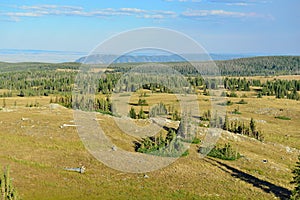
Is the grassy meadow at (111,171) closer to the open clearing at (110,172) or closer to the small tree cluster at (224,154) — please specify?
the open clearing at (110,172)

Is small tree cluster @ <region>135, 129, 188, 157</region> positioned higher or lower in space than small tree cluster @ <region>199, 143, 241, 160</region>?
higher

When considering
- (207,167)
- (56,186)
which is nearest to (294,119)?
(207,167)

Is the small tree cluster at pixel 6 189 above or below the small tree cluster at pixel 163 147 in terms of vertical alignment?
above

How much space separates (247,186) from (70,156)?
20.5 m

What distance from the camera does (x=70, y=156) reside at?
4381 centimetres

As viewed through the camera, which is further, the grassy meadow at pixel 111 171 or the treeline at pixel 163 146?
the treeline at pixel 163 146

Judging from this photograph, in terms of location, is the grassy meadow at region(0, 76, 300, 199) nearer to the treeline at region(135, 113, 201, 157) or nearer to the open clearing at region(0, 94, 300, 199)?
the open clearing at region(0, 94, 300, 199)

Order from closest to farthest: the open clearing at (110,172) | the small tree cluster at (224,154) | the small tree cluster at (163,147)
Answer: the open clearing at (110,172) < the small tree cluster at (163,147) < the small tree cluster at (224,154)

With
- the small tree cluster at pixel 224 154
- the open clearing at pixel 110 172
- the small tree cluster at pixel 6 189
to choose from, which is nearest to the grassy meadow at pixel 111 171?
the open clearing at pixel 110 172

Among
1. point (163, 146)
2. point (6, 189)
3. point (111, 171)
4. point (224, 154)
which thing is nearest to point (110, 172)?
point (111, 171)

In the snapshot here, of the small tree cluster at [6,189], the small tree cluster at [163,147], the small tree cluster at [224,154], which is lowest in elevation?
the small tree cluster at [224,154]

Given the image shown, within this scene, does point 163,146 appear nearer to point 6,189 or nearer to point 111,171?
point 111,171

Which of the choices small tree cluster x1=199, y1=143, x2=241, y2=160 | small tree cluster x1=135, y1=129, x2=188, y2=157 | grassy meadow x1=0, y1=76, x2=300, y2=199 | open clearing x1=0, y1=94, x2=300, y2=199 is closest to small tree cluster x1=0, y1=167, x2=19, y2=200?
grassy meadow x1=0, y1=76, x2=300, y2=199

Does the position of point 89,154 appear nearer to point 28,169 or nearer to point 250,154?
point 28,169
